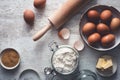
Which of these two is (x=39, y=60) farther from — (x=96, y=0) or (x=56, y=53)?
(x=96, y=0)

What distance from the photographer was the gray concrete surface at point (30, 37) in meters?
1.56

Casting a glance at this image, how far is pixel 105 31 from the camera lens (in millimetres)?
1495

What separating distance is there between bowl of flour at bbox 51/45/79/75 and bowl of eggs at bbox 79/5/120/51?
0.26 ft

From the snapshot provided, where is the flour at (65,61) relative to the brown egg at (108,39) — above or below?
below

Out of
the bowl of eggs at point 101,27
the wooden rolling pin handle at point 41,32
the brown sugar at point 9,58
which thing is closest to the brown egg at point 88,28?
the bowl of eggs at point 101,27

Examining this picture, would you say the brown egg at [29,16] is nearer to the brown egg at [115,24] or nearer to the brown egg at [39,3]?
the brown egg at [39,3]

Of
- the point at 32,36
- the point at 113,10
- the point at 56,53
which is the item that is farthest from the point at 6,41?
the point at 113,10

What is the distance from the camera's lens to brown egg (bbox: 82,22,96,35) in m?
1.50

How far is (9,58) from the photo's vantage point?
5.12 feet

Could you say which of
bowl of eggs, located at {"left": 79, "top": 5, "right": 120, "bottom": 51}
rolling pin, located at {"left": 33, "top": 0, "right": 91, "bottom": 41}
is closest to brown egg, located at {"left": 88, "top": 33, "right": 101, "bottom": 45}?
bowl of eggs, located at {"left": 79, "top": 5, "right": 120, "bottom": 51}

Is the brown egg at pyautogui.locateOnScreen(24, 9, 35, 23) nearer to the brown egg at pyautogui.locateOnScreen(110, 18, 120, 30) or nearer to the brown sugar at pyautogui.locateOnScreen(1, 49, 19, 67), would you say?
the brown sugar at pyautogui.locateOnScreen(1, 49, 19, 67)

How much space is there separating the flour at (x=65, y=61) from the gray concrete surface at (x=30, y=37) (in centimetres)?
7

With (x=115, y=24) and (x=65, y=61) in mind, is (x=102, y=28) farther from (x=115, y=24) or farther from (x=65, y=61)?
(x=65, y=61)

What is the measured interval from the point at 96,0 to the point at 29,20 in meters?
0.30
